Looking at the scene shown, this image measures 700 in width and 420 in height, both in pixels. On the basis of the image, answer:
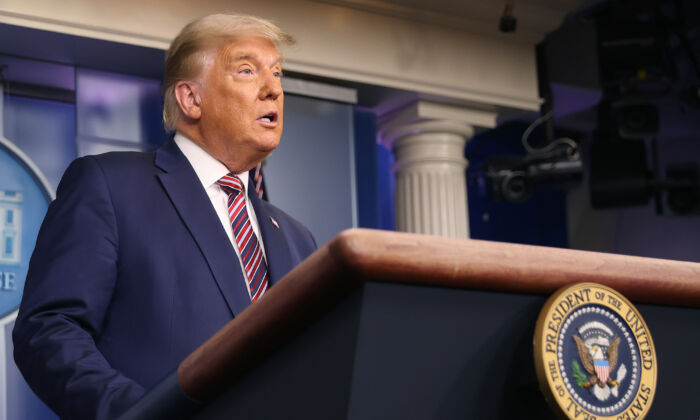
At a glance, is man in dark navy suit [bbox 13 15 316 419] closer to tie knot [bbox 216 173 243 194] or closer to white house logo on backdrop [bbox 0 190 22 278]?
tie knot [bbox 216 173 243 194]

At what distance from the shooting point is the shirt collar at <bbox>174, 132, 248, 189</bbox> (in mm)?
1438

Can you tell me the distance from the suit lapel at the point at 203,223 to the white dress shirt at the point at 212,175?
1.6 inches

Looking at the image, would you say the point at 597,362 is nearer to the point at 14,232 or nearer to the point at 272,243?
the point at 272,243

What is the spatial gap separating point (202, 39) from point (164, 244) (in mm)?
467

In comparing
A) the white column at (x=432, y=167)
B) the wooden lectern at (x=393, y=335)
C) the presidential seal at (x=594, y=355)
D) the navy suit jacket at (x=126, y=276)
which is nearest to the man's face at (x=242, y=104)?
the navy suit jacket at (x=126, y=276)

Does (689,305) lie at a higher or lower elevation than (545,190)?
lower

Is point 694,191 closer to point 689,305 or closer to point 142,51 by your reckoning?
point 142,51

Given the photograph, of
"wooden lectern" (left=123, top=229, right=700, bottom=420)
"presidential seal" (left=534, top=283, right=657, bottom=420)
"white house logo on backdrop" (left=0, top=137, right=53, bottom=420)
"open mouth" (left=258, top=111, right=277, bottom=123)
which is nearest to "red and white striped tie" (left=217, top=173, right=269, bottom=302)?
"open mouth" (left=258, top=111, right=277, bottom=123)

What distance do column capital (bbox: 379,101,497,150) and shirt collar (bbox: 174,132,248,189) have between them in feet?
9.50

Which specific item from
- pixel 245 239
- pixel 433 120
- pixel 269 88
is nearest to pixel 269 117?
pixel 269 88

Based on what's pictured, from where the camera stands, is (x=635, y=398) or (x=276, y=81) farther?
(x=276, y=81)

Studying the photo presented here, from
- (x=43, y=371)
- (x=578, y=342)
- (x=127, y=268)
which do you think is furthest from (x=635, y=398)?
(x=127, y=268)

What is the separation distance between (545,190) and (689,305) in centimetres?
643

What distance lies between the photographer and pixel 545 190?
704cm
